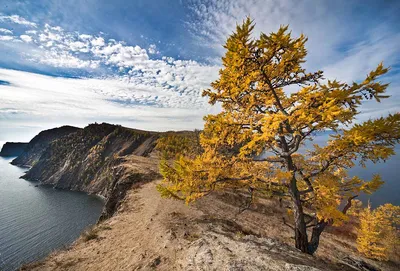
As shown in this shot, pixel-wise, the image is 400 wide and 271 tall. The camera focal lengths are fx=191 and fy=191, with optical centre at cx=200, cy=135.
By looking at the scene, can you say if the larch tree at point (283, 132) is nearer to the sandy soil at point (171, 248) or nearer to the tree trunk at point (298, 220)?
the tree trunk at point (298, 220)

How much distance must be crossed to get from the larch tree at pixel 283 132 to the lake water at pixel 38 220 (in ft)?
47.5

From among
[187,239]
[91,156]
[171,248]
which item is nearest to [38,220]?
[91,156]

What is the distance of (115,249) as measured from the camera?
424 inches

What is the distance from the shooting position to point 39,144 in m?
186

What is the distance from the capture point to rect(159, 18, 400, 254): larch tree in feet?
19.9

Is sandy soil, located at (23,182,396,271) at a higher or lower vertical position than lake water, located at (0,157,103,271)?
higher

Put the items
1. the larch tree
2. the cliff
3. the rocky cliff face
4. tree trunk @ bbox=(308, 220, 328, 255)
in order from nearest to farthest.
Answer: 1. the larch tree
2. the cliff
3. tree trunk @ bbox=(308, 220, 328, 255)
4. the rocky cliff face

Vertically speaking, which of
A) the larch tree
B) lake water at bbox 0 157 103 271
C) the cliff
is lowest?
lake water at bbox 0 157 103 271

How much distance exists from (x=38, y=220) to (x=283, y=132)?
64700 millimetres

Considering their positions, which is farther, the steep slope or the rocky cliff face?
the steep slope

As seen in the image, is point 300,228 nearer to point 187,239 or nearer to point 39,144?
point 187,239

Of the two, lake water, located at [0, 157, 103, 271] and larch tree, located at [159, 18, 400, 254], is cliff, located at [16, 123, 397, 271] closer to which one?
larch tree, located at [159, 18, 400, 254]

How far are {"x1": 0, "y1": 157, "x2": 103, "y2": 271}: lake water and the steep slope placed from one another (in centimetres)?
10777

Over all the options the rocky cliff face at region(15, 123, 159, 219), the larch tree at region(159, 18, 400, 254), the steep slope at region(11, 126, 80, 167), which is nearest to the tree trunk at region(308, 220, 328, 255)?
the larch tree at region(159, 18, 400, 254)
